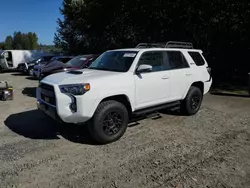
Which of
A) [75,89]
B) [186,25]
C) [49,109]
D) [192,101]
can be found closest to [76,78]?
[75,89]

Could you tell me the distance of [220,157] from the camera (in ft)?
13.0

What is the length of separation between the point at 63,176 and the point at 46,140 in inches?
59.7

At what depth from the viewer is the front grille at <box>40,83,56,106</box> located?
437cm

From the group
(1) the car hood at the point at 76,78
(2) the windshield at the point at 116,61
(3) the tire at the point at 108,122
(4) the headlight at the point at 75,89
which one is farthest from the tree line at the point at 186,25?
(4) the headlight at the point at 75,89

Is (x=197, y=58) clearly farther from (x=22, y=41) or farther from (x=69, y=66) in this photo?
(x=22, y=41)

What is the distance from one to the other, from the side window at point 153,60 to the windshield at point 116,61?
0.21 meters

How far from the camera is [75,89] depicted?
4.16m

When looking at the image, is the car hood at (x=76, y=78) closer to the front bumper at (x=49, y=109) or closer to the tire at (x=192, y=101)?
the front bumper at (x=49, y=109)

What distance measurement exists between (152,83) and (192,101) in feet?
5.80

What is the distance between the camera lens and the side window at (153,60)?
520 centimetres

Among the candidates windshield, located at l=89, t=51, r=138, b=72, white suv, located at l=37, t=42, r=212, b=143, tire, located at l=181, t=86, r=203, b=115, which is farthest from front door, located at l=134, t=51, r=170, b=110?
tire, located at l=181, t=86, r=203, b=115

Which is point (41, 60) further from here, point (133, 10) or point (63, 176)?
point (63, 176)

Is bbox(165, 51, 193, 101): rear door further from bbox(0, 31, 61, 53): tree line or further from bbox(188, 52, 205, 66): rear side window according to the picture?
bbox(0, 31, 61, 53): tree line

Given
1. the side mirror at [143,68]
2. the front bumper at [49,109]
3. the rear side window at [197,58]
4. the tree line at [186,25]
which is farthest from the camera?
the tree line at [186,25]
